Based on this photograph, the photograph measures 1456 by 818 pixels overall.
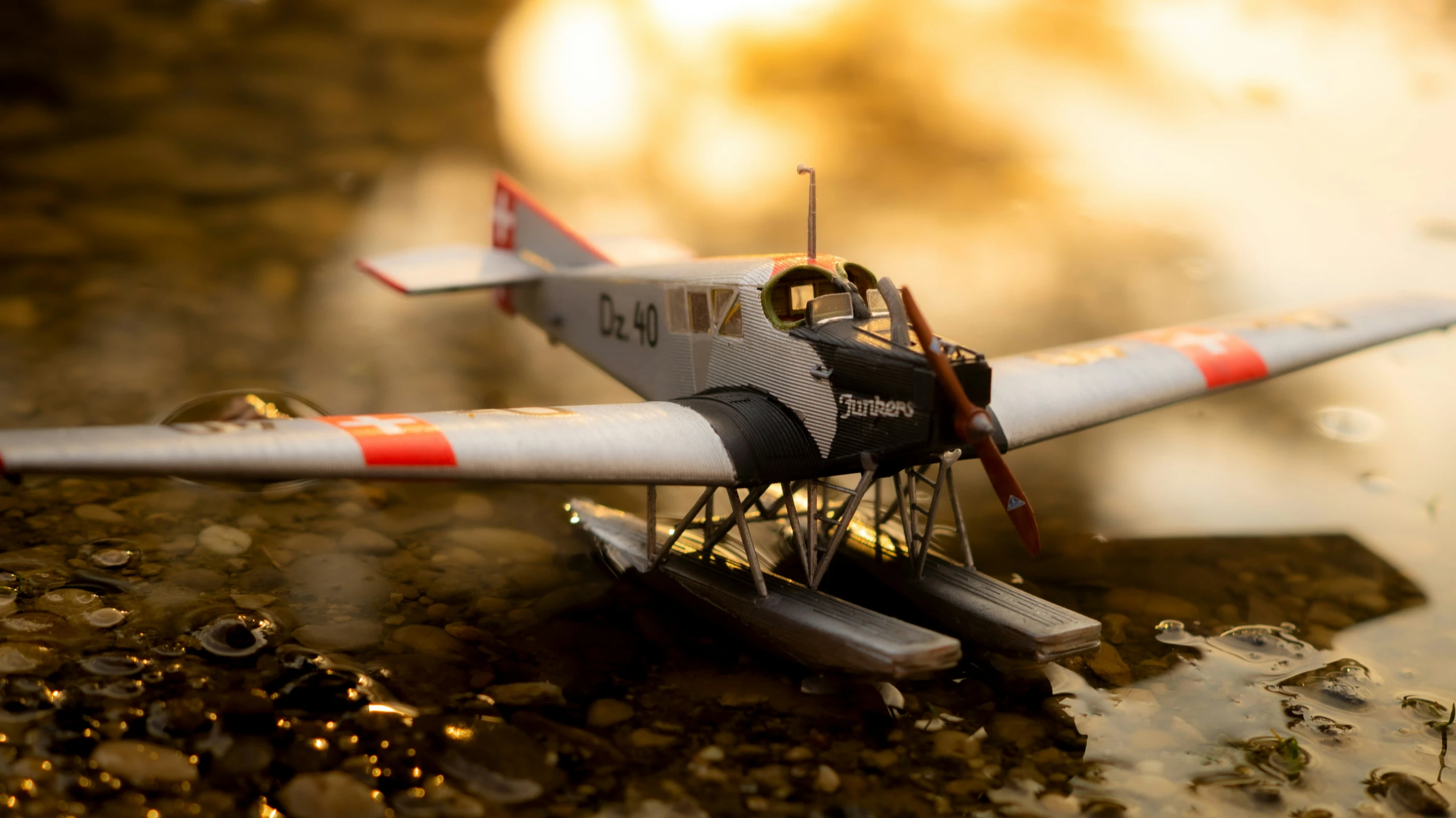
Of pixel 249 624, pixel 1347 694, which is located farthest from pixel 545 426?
pixel 1347 694

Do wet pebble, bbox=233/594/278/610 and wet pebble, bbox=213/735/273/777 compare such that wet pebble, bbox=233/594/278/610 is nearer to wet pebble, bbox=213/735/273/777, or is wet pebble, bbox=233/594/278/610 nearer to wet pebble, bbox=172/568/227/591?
wet pebble, bbox=172/568/227/591

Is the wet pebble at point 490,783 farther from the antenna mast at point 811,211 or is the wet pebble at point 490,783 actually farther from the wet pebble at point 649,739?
the antenna mast at point 811,211

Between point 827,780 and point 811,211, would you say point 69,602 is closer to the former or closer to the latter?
point 827,780

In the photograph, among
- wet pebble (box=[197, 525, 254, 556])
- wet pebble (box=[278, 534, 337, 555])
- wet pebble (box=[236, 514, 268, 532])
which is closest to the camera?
wet pebble (box=[197, 525, 254, 556])

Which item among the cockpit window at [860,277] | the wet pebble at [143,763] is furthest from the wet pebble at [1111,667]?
the wet pebble at [143,763]

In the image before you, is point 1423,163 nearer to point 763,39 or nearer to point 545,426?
point 763,39

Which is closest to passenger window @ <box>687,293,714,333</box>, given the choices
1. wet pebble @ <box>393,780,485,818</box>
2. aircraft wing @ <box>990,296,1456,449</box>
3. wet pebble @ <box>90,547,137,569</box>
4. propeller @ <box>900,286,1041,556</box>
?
propeller @ <box>900,286,1041,556</box>
